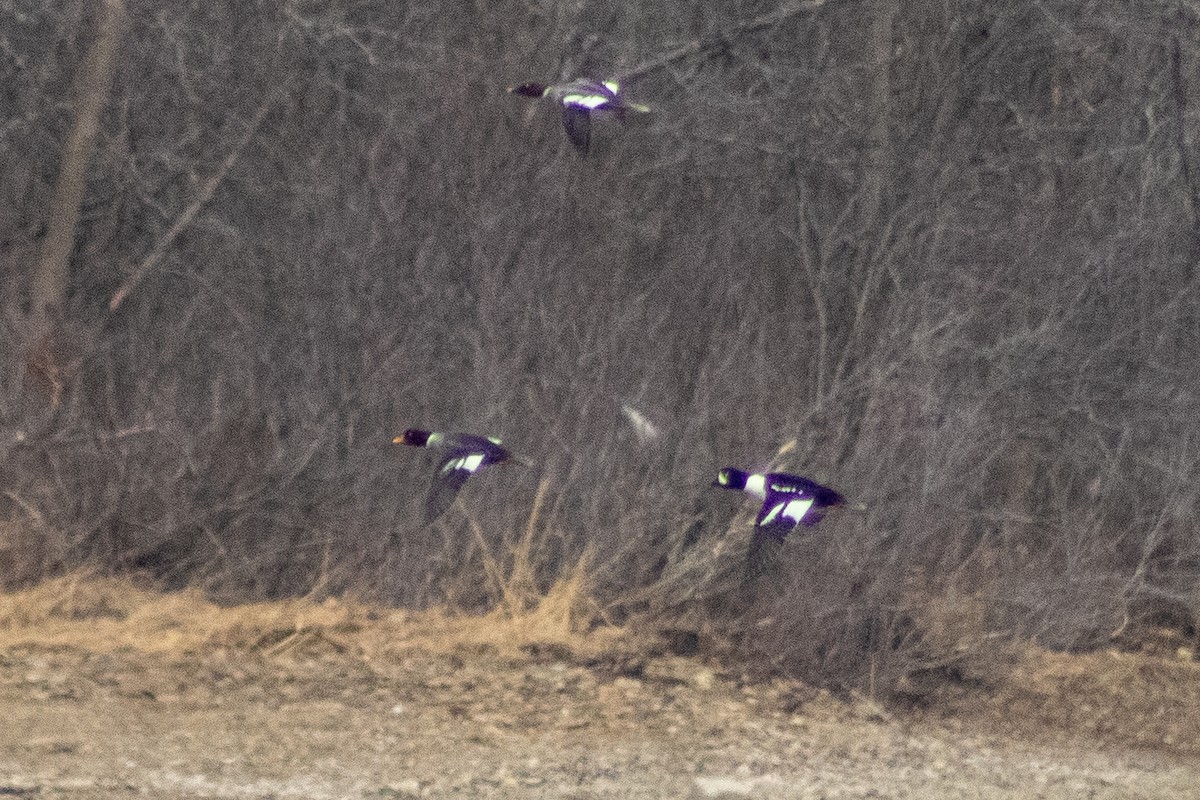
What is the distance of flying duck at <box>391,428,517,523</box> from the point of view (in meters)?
6.18

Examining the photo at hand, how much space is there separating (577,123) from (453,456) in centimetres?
156

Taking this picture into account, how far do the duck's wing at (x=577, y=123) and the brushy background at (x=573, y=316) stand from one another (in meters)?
0.20

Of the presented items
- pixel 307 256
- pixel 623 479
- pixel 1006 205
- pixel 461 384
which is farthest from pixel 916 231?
pixel 307 256

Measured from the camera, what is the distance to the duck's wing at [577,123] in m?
6.62

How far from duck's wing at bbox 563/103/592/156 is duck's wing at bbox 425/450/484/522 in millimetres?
1506

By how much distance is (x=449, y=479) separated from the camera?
659 centimetres

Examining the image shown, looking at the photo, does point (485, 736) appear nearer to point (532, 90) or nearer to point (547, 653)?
point (547, 653)

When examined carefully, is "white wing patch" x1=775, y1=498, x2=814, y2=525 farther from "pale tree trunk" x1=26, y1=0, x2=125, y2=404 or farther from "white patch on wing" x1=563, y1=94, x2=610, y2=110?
"pale tree trunk" x1=26, y1=0, x2=125, y2=404

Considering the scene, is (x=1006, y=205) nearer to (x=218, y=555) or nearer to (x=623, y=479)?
(x=623, y=479)

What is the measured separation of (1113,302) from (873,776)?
2904mm

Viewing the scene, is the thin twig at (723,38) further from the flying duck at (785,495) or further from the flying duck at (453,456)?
the flying duck at (785,495)

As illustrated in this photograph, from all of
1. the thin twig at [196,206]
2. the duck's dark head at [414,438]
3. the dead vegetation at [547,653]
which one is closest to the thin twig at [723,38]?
the thin twig at [196,206]

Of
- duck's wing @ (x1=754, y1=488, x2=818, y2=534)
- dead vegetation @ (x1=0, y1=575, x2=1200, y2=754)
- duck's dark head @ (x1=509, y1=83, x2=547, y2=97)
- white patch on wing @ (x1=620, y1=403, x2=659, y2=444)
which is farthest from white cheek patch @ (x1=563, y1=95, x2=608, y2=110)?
dead vegetation @ (x1=0, y1=575, x2=1200, y2=754)

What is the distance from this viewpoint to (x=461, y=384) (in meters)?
7.04
